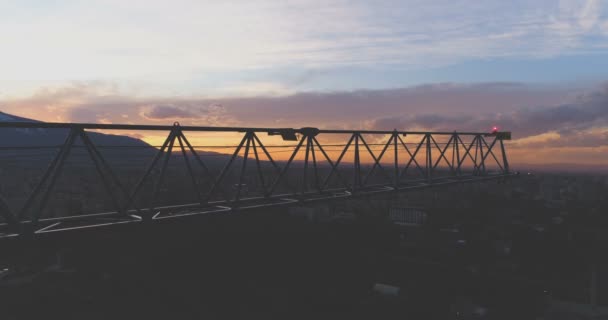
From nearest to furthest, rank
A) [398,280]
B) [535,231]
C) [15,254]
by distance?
[15,254] < [398,280] < [535,231]

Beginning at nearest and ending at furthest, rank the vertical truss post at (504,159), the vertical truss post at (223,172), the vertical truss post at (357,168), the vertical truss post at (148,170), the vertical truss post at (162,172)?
the vertical truss post at (148,170) → the vertical truss post at (162,172) → the vertical truss post at (223,172) → the vertical truss post at (357,168) → the vertical truss post at (504,159)

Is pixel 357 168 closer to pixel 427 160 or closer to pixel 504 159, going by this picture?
pixel 427 160

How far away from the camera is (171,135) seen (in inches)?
686

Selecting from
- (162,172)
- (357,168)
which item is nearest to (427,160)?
(357,168)

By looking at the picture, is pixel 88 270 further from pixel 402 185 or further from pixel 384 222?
pixel 384 222

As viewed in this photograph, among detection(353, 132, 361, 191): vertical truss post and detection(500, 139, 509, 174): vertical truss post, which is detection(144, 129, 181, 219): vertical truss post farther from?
detection(500, 139, 509, 174): vertical truss post

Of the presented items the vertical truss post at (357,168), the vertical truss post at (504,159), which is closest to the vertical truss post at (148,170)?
the vertical truss post at (357,168)

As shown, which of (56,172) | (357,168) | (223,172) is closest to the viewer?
(56,172)

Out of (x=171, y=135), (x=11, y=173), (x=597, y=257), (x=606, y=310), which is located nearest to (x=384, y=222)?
(x=597, y=257)

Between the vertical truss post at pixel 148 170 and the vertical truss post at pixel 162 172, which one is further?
the vertical truss post at pixel 162 172

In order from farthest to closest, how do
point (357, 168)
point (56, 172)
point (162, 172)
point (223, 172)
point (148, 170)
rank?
point (357, 168) < point (223, 172) < point (162, 172) < point (148, 170) < point (56, 172)

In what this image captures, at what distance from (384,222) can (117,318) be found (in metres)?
81.8

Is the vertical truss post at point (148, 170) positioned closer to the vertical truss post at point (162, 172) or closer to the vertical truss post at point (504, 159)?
the vertical truss post at point (162, 172)

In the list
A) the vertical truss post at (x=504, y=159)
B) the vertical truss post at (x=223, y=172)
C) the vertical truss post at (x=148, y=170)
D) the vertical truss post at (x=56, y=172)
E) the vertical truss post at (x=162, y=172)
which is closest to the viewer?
the vertical truss post at (x=56, y=172)
